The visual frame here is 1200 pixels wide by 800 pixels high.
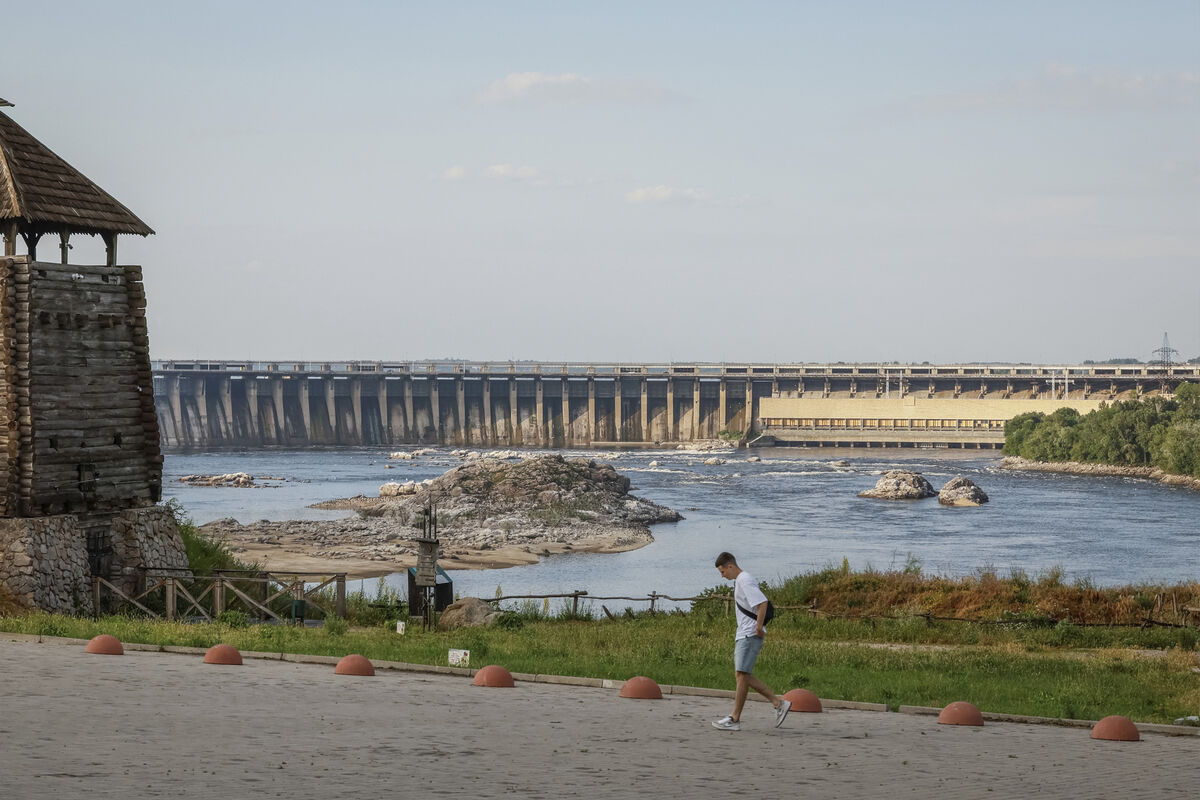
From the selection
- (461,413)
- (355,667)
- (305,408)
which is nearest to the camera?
(355,667)

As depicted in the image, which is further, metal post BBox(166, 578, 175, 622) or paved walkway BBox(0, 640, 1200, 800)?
metal post BBox(166, 578, 175, 622)

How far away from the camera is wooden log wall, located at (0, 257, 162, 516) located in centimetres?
2903

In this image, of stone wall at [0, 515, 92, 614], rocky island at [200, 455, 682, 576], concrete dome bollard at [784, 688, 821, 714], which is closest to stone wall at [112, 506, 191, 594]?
stone wall at [0, 515, 92, 614]

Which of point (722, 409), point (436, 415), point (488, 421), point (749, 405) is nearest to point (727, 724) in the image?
point (722, 409)

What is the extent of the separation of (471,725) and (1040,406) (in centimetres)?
14501

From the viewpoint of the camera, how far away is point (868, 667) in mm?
22609

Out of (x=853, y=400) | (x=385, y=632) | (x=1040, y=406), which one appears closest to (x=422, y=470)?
(x=853, y=400)

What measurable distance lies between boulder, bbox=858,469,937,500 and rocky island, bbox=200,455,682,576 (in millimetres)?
19743

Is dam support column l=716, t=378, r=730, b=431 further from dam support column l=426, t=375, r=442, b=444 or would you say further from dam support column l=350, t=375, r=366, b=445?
dam support column l=350, t=375, r=366, b=445

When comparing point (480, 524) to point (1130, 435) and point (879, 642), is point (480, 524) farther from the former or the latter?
point (1130, 435)

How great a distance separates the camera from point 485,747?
47.0 feet

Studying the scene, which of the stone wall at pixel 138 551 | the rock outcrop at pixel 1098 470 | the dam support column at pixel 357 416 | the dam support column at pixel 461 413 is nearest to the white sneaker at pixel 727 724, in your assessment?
the stone wall at pixel 138 551

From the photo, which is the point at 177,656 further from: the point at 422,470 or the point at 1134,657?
the point at 422,470

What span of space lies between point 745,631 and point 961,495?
254ft
